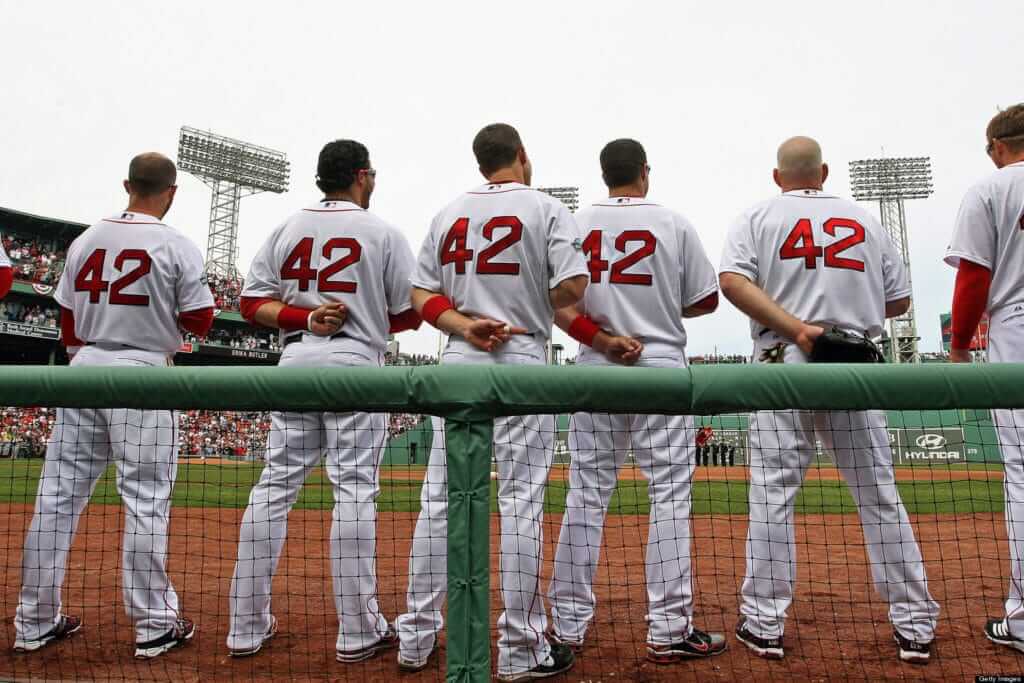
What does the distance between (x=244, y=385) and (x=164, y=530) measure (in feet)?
3.38

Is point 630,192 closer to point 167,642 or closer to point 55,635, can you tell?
point 167,642

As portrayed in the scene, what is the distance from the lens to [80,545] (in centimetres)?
533

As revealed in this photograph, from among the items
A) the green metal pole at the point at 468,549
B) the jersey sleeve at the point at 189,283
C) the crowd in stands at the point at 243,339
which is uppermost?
the crowd in stands at the point at 243,339

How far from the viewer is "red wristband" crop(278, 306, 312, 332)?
296cm

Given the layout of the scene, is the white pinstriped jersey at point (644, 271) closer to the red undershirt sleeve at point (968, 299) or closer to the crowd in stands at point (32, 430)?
the red undershirt sleeve at point (968, 299)

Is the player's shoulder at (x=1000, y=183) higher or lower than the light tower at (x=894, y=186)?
lower

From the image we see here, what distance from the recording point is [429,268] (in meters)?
2.98

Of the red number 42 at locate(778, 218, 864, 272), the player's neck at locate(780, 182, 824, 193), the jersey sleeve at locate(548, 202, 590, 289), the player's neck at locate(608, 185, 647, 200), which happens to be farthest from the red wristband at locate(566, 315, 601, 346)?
the player's neck at locate(780, 182, 824, 193)

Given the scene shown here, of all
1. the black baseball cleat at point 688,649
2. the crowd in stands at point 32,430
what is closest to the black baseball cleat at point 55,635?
the crowd in stands at point 32,430

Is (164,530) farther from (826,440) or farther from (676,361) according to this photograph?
(826,440)

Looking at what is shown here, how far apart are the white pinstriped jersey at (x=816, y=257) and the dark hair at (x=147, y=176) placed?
247 centimetres

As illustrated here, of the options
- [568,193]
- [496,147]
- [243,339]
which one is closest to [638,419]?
[496,147]

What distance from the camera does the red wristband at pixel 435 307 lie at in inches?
112

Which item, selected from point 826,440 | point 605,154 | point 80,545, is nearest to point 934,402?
point 826,440
